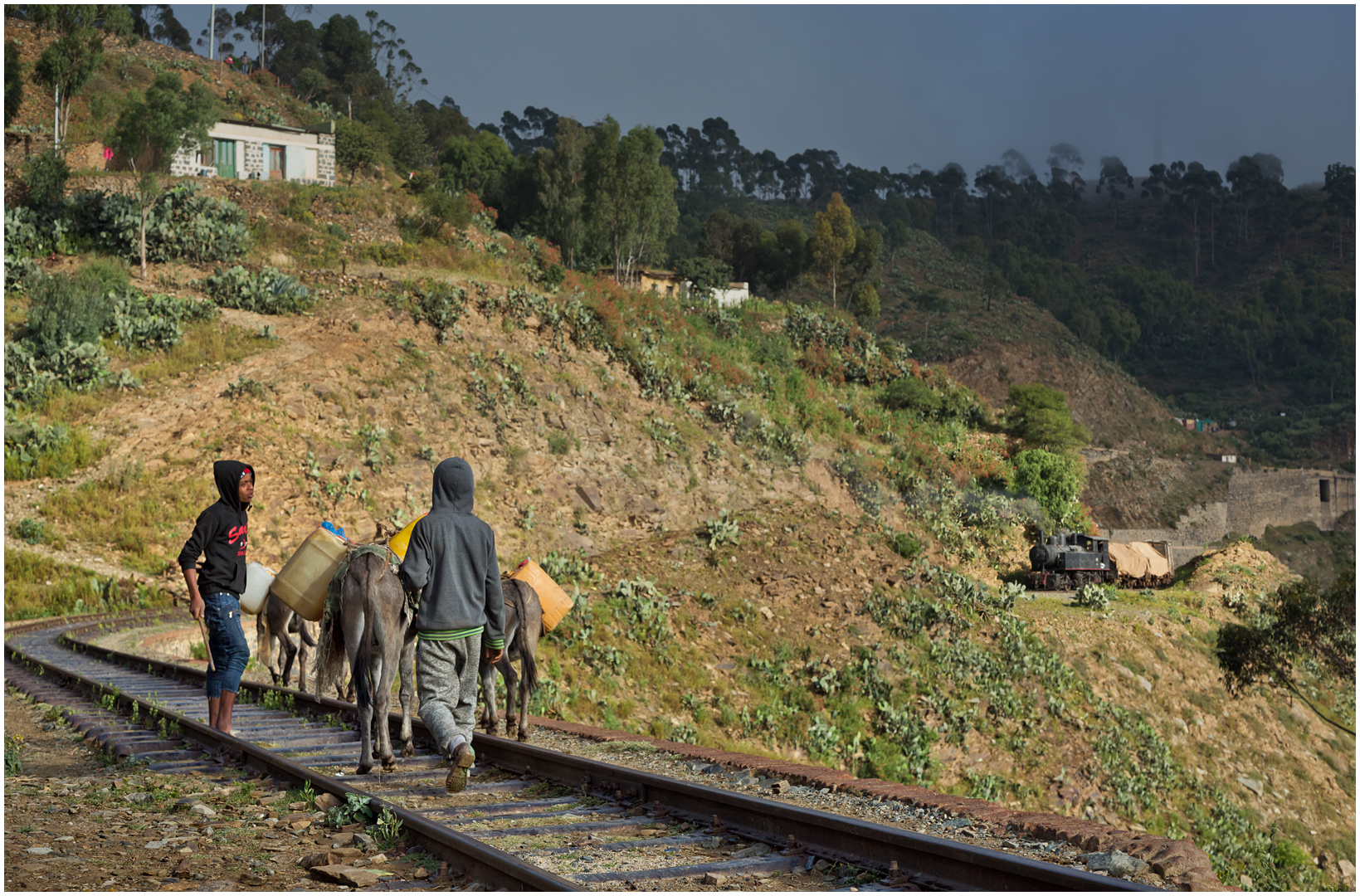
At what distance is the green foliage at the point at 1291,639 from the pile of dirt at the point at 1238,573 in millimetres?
9831

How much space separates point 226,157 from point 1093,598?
41659 mm

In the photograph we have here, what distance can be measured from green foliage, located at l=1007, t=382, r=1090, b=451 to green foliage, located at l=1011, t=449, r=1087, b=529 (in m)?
5.49

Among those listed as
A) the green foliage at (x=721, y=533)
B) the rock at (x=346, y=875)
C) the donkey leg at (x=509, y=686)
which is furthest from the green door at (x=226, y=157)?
the rock at (x=346, y=875)

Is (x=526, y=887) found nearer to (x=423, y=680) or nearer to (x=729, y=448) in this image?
(x=423, y=680)

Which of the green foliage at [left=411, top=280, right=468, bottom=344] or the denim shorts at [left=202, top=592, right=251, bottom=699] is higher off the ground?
the green foliage at [left=411, top=280, right=468, bottom=344]

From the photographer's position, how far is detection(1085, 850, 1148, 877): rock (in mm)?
5086

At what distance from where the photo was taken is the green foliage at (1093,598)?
30109 mm

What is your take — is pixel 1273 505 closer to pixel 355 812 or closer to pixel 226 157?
pixel 226 157

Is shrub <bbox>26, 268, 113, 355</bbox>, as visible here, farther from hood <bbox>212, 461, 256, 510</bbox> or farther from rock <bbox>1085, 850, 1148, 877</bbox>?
rock <bbox>1085, 850, 1148, 877</bbox>

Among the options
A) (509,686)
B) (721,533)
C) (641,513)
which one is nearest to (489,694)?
(509,686)

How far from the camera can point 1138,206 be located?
187875 millimetres

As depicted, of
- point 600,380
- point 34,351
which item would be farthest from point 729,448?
point 34,351

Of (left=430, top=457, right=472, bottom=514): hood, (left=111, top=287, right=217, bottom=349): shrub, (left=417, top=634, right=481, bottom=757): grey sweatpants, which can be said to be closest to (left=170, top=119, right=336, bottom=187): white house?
(left=111, top=287, right=217, bottom=349): shrub

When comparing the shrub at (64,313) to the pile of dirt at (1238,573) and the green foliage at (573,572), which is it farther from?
the pile of dirt at (1238,573)
